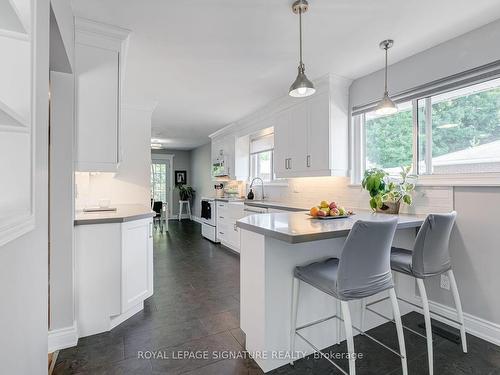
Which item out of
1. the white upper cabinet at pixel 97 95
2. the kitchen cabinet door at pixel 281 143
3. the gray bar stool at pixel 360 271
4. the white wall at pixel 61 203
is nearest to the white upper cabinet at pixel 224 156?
the kitchen cabinet door at pixel 281 143

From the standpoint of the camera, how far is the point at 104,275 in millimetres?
2102

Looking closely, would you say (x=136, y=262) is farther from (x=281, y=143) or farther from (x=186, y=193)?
(x=186, y=193)

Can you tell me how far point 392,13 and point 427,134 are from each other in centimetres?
116

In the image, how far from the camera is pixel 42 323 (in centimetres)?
106

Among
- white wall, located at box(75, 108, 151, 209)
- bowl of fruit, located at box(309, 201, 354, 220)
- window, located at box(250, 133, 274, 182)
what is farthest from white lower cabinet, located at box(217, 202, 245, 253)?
bowl of fruit, located at box(309, 201, 354, 220)

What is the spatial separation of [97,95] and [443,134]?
304cm

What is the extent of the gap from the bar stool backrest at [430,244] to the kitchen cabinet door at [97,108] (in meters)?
2.36

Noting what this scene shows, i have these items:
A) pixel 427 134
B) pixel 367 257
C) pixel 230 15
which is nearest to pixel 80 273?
pixel 367 257

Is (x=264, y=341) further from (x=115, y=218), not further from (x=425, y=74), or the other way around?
(x=425, y=74)

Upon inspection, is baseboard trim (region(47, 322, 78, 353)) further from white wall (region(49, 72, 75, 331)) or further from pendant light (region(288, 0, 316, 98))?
pendant light (region(288, 0, 316, 98))

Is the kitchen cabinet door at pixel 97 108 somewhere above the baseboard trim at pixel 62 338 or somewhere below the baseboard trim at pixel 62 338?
above

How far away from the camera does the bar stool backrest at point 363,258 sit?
137 centimetres

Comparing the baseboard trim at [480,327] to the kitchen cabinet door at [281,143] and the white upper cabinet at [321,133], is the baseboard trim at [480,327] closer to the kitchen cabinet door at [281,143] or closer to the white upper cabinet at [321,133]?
the white upper cabinet at [321,133]

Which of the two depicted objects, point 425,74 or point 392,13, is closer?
point 392,13
